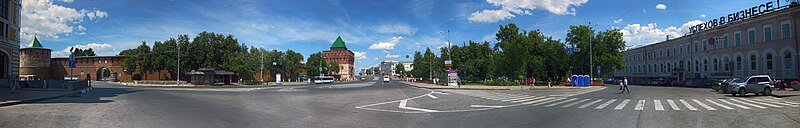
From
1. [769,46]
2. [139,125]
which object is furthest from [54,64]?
[769,46]

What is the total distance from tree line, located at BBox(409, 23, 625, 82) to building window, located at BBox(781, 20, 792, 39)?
17.5 metres

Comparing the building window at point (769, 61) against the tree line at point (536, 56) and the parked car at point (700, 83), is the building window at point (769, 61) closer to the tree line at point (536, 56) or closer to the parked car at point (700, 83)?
the parked car at point (700, 83)

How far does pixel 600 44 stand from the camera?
59.2m

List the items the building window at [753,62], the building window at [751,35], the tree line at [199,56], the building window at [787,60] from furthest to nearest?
the tree line at [199,56] → the building window at [753,62] → the building window at [751,35] → the building window at [787,60]

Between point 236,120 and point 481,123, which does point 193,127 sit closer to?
point 236,120

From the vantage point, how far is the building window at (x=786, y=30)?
38.2 m

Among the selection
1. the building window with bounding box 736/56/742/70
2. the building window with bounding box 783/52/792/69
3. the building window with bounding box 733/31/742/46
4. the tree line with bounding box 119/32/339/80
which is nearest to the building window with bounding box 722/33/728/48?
the building window with bounding box 733/31/742/46

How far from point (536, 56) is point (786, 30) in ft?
79.7

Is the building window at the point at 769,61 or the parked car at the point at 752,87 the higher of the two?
the building window at the point at 769,61

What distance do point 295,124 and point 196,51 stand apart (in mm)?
67491

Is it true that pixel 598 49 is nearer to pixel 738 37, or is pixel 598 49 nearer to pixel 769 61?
pixel 738 37

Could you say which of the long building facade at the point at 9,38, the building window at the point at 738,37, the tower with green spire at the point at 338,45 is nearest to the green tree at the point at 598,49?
the building window at the point at 738,37

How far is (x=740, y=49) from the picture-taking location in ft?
149

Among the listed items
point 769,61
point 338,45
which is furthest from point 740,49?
point 338,45
